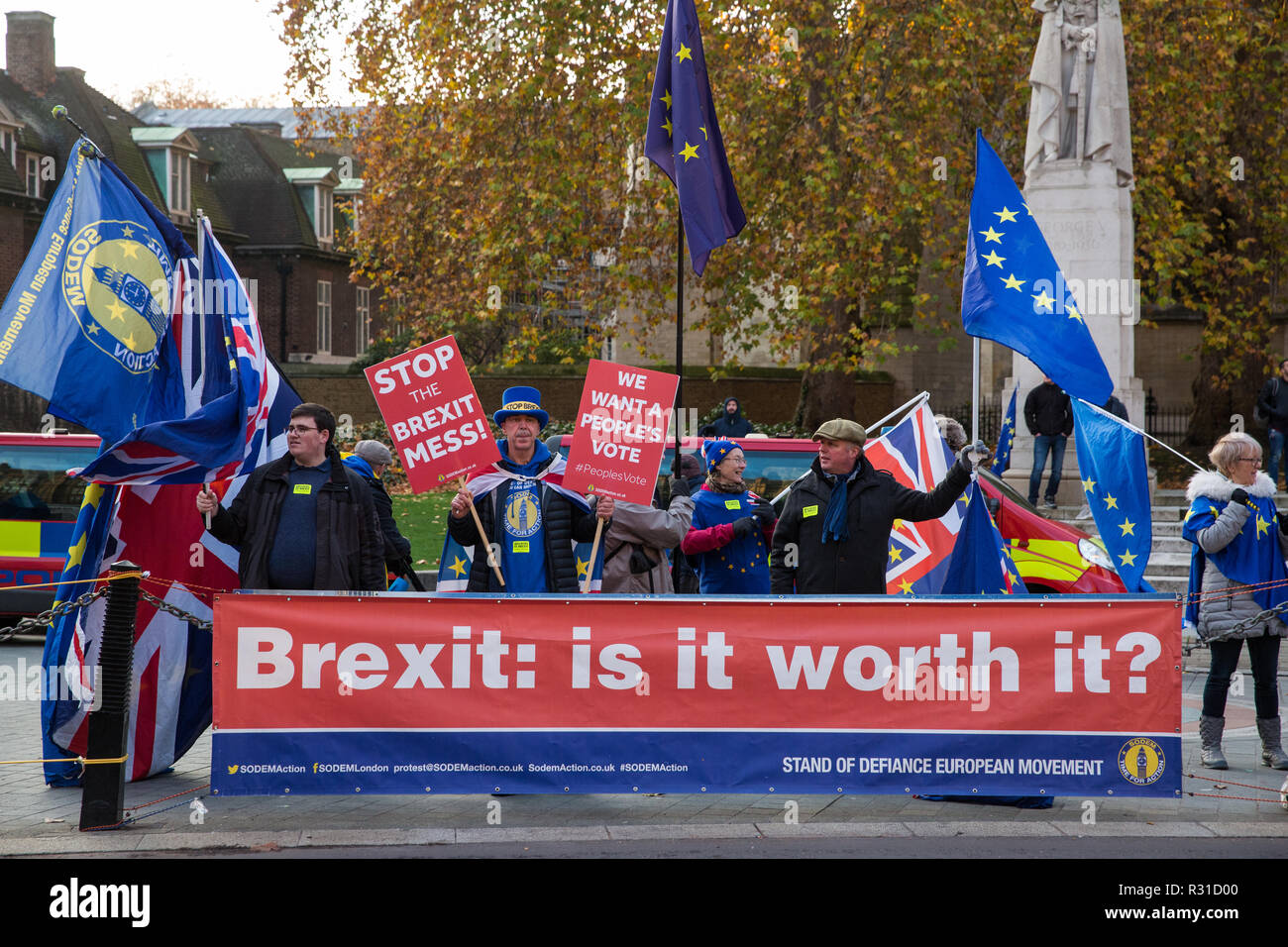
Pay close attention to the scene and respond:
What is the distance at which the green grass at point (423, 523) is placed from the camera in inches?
680

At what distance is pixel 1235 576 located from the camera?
7887mm

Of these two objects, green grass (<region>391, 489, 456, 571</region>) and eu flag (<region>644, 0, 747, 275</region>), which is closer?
eu flag (<region>644, 0, 747, 275</region>)

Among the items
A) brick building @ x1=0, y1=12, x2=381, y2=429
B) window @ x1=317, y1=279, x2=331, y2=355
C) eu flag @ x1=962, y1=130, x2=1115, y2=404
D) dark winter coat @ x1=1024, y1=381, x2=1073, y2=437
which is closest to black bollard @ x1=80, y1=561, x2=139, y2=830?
eu flag @ x1=962, y1=130, x2=1115, y2=404

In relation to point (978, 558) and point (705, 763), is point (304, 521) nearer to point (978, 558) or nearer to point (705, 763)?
point (705, 763)

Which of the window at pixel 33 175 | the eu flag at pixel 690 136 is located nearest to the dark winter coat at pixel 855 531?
the eu flag at pixel 690 136

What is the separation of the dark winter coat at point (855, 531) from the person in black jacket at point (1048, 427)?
10294mm

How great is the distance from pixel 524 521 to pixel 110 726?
7.22 feet

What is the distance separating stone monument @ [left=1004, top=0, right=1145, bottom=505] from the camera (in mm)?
18234

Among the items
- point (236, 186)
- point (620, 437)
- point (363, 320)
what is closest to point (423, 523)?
point (620, 437)

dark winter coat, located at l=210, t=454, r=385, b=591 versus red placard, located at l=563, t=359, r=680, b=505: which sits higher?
red placard, located at l=563, t=359, r=680, b=505

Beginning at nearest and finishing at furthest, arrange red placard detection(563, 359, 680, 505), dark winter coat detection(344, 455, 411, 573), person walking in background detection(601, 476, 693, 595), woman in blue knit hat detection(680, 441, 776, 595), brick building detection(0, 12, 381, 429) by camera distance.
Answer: red placard detection(563, 359, 680, 505)
person walking in background detection(601, 476, 693, 595)
woman in blue knit hat detection(680, 441, 776, 595)
dark winter coat detection(344, 455, 411, 573)
brick building detection(0, 12, 381, 429)

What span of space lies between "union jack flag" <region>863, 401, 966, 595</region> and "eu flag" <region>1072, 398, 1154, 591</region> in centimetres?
206

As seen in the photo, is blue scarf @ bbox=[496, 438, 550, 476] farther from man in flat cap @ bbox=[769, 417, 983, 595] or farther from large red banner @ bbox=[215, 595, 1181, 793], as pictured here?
man in flat cap @ bbox=[769, 417, 983, 595]
